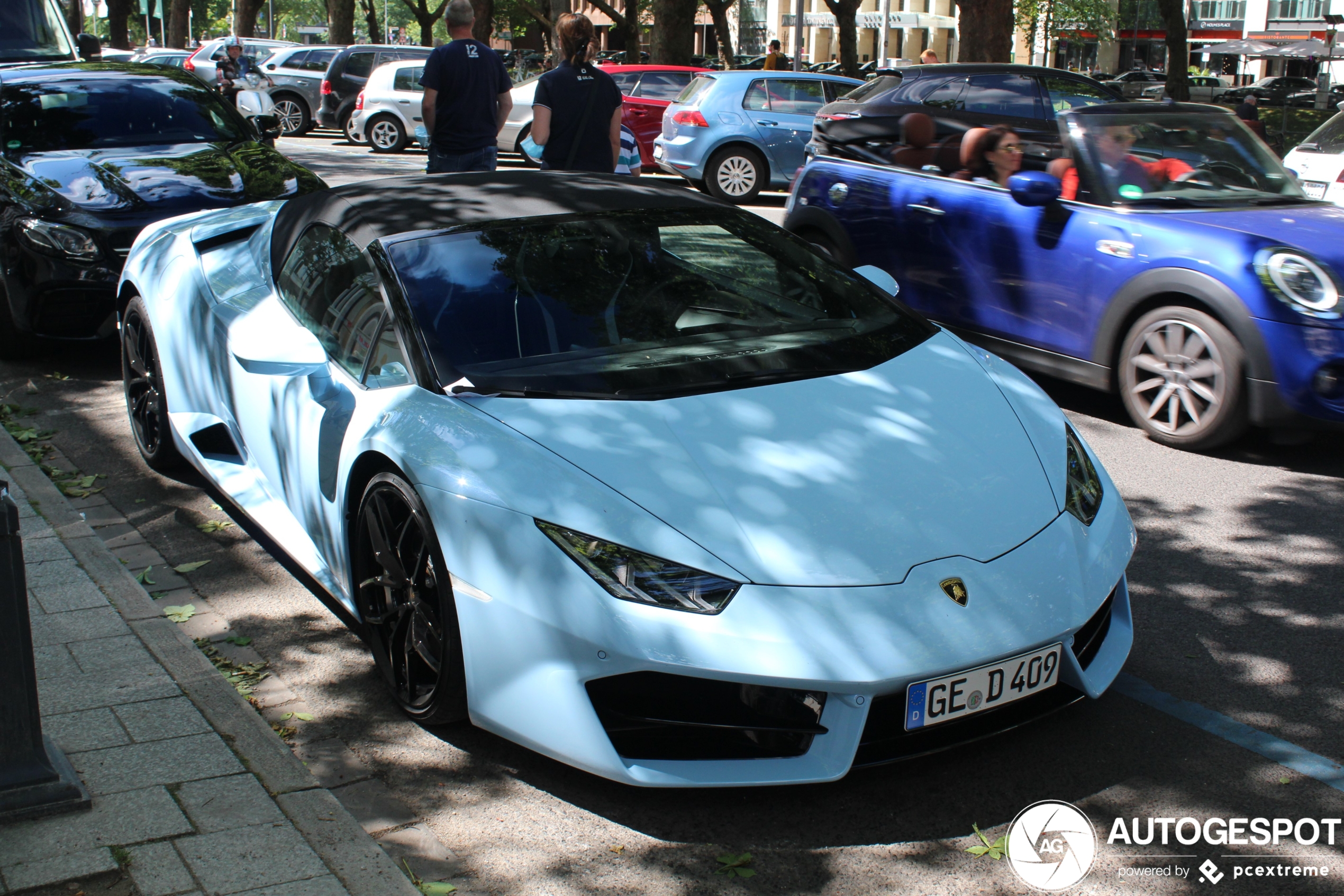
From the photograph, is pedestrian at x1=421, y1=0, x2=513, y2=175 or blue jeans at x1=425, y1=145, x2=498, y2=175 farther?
blue jeans at x1=425, y1=145, x2=498, y2=175

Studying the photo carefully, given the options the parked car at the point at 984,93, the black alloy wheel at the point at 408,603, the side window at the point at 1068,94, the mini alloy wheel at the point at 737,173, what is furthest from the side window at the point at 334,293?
the mini alloy wheel at the point at 737,173

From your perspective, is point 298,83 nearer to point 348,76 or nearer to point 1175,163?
point 348,76

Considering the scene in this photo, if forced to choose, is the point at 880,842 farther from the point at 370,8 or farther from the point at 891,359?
the point at 370,8

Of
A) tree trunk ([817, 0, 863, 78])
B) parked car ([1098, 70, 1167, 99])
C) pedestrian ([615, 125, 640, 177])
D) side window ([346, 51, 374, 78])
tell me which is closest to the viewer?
pedestrian ([615, 125, 640, 177])

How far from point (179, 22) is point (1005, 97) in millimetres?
36385

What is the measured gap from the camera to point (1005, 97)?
468 inches

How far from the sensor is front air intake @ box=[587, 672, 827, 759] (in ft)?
9.01

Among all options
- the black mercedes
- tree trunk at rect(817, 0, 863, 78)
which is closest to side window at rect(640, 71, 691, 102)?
the black mercedes

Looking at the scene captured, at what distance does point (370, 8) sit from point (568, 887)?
5858 centimetres

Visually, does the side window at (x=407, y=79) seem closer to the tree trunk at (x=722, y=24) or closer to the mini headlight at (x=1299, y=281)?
the mini headlight at (x=1299, y=281)

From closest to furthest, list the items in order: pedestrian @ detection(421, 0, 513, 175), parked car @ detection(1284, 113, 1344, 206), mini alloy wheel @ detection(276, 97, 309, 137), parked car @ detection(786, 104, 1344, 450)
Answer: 1. parked car @ detection(786, 104, 1344, 450)
2. pedestrian @ detection(421, 0, 513, 175)
3. parked car @ detection(1284, 113, 1344, 206)
4. mini alloy wheel @ detection(276, 97, 309, 137)

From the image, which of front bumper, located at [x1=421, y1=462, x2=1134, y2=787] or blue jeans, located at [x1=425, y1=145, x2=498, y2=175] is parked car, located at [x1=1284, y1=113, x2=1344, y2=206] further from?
front bumper, located at [x1=421, y1=462, x2=1134, y2=787]

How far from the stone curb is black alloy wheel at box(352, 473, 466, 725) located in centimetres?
36

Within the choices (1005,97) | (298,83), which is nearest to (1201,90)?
(298,83)
